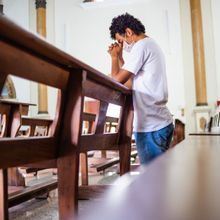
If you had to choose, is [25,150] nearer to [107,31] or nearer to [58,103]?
[58,103]

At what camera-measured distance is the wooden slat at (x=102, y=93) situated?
1.34 meters

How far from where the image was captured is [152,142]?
1683 millimetres

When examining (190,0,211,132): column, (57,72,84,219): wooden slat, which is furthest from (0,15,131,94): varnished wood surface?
(190,0,211,132): column

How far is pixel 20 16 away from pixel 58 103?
690 centimetres

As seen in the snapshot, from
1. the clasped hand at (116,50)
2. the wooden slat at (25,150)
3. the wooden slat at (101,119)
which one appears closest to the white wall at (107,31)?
the clasped hand at (116,50)

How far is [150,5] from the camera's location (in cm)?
686

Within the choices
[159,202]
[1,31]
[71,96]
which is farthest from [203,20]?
[159,202]

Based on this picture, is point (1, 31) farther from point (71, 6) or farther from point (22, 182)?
point (71, 6)

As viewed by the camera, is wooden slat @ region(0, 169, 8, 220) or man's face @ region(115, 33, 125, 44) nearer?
wooden slat @ region(0, 169, 8, 220)

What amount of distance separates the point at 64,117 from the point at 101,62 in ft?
19.4

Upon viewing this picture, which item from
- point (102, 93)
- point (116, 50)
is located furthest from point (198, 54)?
point (102, 93)

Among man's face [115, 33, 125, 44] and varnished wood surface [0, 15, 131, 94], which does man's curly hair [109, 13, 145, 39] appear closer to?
man's face [115, 33, 125, 44]

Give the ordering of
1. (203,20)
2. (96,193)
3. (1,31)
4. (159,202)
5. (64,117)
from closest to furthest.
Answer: (159,202) → (1,31) → (64,117) → (96,193) → (203,20)

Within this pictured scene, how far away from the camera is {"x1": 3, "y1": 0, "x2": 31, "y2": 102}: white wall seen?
23.7 ft
